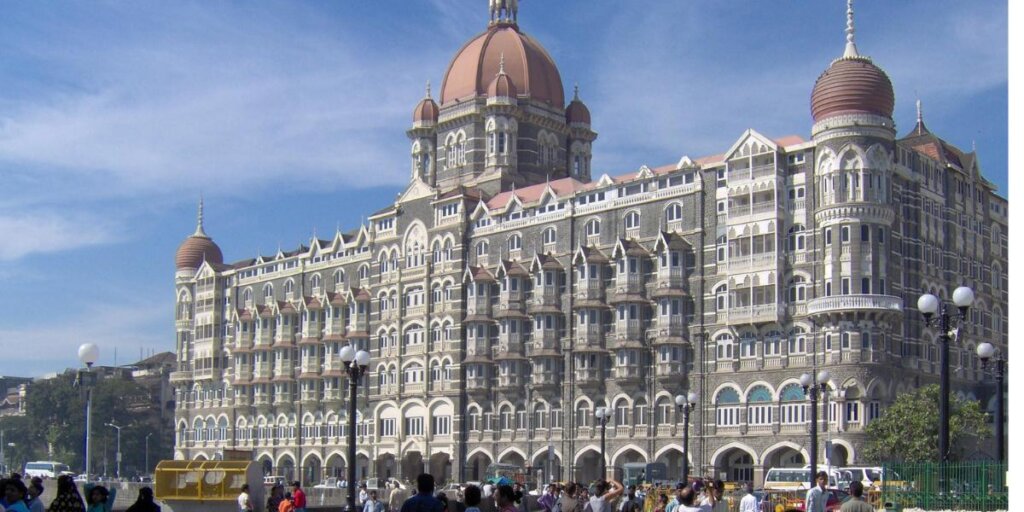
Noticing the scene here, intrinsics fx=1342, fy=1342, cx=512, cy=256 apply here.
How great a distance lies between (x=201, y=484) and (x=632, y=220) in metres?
38.3

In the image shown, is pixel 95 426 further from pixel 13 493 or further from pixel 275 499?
pixel 13 493

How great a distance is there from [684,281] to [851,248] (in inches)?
393

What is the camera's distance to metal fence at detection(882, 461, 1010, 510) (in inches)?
1014

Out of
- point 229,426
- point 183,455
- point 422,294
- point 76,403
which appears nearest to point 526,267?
point 422,294

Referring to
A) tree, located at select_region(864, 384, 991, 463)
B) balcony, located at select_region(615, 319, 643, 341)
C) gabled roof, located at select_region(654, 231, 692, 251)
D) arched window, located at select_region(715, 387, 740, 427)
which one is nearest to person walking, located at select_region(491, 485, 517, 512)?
tree, located at select_region(864, 384, 991, 463)

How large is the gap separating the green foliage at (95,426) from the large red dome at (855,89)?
3008 inches

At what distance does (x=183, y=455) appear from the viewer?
105m

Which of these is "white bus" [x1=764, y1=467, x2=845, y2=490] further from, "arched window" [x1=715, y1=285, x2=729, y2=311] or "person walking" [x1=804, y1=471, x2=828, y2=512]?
"person walking" [x1=804, y1=471, x2=828, y2=512]

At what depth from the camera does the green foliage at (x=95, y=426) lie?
11781 cm

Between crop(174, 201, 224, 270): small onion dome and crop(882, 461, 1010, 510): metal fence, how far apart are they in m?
85.6

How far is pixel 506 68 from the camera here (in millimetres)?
86375

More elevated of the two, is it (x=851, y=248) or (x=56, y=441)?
(x=851, y=248)
